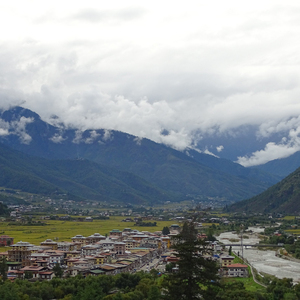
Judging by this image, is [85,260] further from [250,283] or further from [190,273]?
[190,273]

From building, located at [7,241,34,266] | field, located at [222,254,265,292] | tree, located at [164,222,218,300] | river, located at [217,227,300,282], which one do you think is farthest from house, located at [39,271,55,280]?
tree, located at [164,222,218,300]

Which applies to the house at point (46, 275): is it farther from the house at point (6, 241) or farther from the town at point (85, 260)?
the house at point (6, 241)

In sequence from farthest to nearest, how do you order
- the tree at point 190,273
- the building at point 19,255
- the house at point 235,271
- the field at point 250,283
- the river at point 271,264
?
the building at point 19,255 → the river at point 271,264 → the house at point 235,271 → the field at point 250,283 → the tree at point 190,273

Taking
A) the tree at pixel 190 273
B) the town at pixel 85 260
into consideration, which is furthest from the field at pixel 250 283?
the tree at pixel 190 273

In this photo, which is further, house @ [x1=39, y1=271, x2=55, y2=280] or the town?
the town

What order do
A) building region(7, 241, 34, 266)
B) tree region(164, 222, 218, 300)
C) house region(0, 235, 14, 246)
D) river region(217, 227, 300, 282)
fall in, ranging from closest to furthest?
tree region(164, 222, 218, 300) < river region(217, 227, 300, 282) < building region(7, 241, 34, 266) < house region(0, 235, 14, 246)

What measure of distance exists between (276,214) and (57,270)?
465 ft

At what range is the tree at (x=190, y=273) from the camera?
2409 cm

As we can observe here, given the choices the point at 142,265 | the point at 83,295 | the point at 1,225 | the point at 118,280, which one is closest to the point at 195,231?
the point at 83,295

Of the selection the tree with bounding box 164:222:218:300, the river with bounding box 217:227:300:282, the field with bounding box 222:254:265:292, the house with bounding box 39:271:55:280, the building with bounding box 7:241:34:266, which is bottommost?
the river with bounding box 217:227:300:282

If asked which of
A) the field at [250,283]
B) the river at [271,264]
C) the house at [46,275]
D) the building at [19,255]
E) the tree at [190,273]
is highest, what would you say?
the tree at [190,273]

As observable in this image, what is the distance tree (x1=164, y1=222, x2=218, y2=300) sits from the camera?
24094 mm

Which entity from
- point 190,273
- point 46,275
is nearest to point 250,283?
point 46,275

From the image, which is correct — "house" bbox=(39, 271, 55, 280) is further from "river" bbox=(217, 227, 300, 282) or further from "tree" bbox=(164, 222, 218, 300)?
"tree" bbox=(164, 222, 218, 300)
